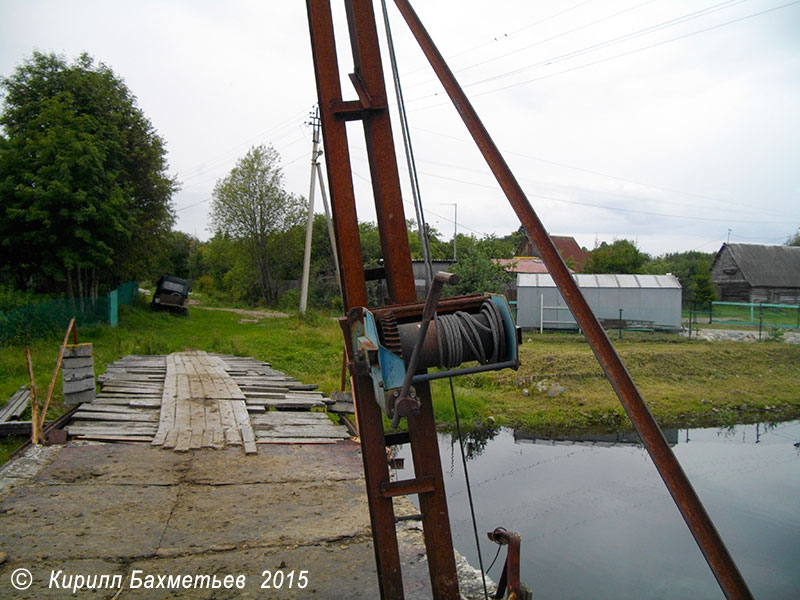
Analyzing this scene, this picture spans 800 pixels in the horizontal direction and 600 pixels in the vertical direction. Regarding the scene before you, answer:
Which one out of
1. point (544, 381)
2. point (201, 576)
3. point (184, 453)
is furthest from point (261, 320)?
point (201, 576)

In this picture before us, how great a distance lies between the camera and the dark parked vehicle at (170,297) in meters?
25.9

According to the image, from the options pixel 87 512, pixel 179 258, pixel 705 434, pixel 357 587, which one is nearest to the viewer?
pixel 357 587

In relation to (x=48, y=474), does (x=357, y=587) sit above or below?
below

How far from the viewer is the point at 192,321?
2536cm

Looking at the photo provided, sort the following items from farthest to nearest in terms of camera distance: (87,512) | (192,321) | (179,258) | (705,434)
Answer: (179,258), (192,321), (705,434), (87,512)

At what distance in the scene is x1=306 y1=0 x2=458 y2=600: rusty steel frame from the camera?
9.87ft

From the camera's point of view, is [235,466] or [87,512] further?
[235,466]

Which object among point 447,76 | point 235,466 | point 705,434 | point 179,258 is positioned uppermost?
point 179,258

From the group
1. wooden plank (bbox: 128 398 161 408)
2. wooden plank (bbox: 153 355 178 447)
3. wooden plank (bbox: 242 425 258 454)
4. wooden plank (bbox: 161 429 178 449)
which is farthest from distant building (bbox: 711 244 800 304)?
wooden plank (bbox: 161 429 178 449)

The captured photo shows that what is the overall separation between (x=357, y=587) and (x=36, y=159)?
17.2m

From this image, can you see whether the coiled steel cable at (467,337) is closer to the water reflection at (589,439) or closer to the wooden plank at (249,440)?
the wooden plank at (249,440)

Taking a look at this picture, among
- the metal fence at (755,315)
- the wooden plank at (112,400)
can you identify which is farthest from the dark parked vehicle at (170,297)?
the metal fence at (755,315)

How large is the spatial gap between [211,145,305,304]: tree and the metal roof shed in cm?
2164

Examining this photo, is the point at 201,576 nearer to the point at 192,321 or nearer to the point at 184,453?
the point at 184,453
